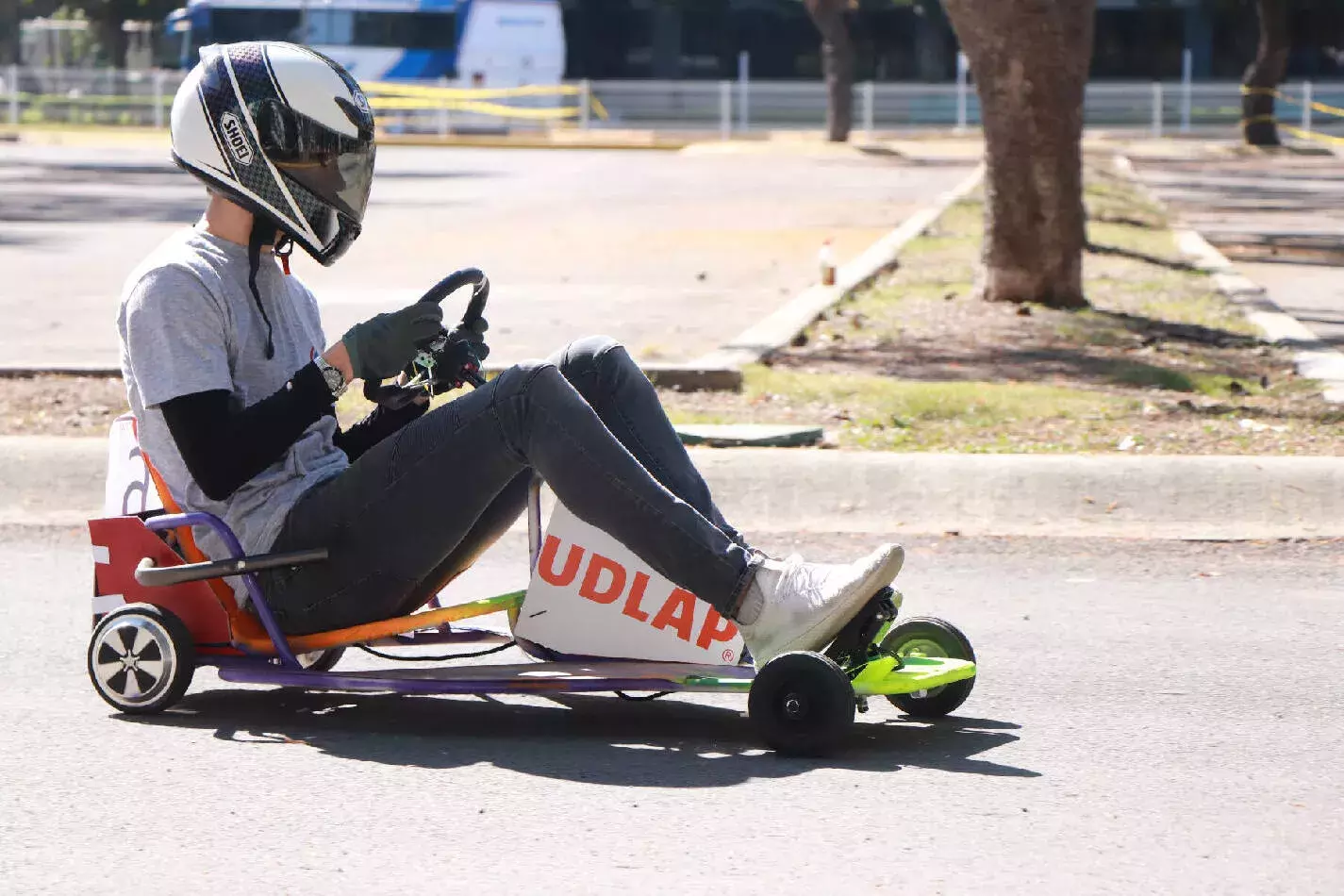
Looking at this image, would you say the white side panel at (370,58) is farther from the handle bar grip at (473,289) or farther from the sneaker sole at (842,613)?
the sneaker sole at (842,613)

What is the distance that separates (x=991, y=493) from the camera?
276 inches

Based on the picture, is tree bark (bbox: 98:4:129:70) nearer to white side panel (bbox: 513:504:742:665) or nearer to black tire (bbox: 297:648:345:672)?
black tire (bbox: 297:648:345:672)

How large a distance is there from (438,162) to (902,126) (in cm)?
1284

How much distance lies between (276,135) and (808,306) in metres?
8.34

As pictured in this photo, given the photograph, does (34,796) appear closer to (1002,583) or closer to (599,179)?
(1002,583)

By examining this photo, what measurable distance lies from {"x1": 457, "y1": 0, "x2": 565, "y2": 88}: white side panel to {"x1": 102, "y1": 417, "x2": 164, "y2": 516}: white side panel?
3842 cm

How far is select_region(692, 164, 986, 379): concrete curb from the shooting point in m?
10.0

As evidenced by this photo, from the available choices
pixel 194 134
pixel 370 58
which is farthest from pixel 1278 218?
pixel 370 58

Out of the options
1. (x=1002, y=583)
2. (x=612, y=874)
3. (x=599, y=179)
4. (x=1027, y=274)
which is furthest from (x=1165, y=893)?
(x=599, y=179)

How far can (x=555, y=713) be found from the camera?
4.73m

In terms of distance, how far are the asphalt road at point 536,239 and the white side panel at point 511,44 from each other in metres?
9.62

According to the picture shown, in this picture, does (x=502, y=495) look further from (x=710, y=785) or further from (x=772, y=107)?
(x=772, y=107)

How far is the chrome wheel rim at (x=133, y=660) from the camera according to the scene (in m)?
4.49

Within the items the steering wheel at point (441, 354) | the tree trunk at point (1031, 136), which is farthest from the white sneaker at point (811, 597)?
the tree trunk at point (1031, 136)
